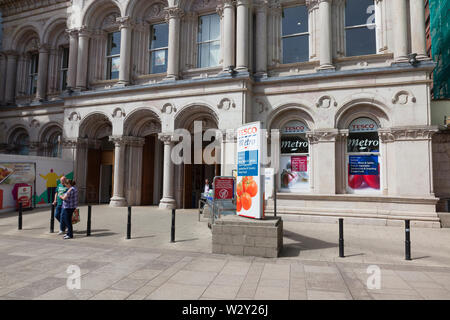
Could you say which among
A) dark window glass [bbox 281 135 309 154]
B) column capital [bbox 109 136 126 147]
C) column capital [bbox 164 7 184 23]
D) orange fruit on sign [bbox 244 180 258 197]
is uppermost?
column capital [bbox 164 7 184 23]

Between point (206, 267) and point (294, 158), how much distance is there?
928 cm

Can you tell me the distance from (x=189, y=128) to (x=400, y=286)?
13663 millimetres

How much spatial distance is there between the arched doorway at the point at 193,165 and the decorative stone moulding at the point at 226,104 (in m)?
0.71

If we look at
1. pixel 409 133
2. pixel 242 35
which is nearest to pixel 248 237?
pixel 409 133

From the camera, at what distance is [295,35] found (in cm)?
1466

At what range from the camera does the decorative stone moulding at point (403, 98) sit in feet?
39.2

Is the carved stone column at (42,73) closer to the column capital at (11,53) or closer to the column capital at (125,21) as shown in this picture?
the column capital at (11,53)

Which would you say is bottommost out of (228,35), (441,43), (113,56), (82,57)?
(228,35)

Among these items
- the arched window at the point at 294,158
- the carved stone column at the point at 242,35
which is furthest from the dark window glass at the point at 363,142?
the carved stone column at the point at 242,35

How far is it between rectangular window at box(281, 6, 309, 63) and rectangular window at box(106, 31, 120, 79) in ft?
36.0

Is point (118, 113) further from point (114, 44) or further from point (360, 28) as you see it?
point (360, 28)

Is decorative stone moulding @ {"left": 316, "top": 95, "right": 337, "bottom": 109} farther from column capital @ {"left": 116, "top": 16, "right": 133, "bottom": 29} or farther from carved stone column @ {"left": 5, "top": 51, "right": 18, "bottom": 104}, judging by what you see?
carved stone column @ {"left": 5, "top": 51, "right": 18, "bottom": 104}

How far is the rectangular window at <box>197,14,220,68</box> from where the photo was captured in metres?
15.9

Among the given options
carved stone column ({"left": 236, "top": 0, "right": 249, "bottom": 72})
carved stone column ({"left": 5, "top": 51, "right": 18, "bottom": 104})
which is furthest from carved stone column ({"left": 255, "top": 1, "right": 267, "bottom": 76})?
carved stone column ({"left": 5, "top": 51, "right": 18, "bottom": 104})
